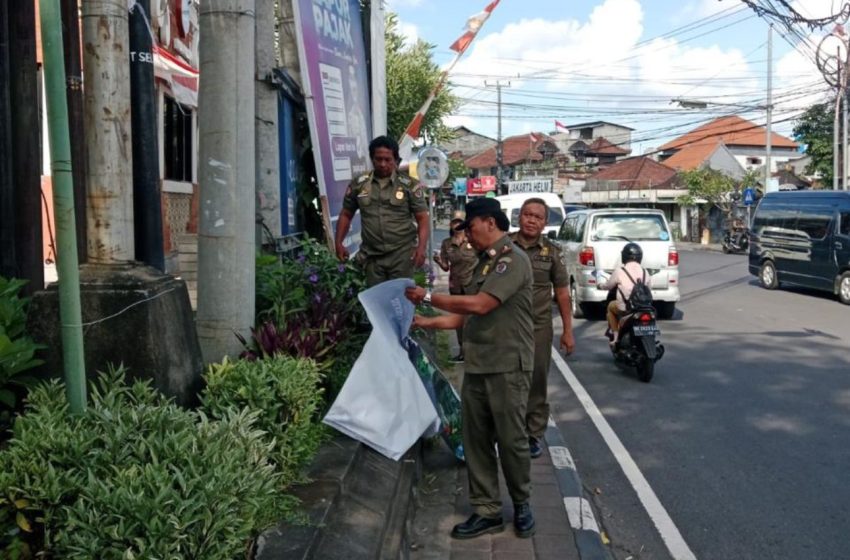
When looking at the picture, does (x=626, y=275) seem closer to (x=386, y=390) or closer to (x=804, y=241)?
(x=386, y=390)

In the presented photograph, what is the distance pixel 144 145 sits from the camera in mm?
4172

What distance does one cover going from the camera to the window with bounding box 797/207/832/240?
1606 cm

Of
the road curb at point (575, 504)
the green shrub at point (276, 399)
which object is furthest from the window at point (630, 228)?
the green shrub at point (276, 399)

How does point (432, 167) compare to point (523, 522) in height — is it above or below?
above

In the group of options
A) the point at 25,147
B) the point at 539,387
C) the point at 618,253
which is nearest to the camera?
the point at 25,147

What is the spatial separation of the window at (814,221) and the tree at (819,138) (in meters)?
26.1

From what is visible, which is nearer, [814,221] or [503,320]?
[503,320]

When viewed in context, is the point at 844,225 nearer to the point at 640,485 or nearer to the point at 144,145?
the point at 640,485

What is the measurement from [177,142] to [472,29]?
210 inches

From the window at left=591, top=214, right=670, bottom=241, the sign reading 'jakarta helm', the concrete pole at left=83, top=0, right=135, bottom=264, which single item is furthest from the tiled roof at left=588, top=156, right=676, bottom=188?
the concrete pole at left=83, top=0, right=135, bottom=264

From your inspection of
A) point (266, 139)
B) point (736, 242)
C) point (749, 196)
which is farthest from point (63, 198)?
point (749, 196)

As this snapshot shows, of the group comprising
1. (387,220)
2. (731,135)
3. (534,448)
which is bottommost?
(534,448)

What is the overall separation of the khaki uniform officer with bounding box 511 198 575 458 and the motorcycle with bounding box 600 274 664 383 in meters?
2.70

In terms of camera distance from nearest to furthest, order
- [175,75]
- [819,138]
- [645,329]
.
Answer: [645,329]
[175,75]
[819,138]
